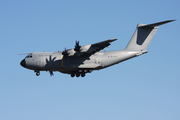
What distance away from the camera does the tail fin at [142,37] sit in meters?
24.5

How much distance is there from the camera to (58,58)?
22.9 metres

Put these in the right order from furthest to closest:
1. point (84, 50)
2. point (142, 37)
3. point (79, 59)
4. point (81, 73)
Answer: point (142, 37), point (81, 73), point (79, 59), point (84, 50)

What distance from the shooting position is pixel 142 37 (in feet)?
81.2

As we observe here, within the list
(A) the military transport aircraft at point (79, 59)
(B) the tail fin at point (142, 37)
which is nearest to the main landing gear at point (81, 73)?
(A) the military transport aircraft at point (79, 59)

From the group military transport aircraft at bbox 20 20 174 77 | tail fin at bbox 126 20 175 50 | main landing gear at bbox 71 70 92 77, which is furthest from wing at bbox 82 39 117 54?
tail fin at bbox 126 20 175 50

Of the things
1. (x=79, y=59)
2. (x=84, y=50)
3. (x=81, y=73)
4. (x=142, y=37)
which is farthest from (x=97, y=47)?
(x=142, y=37)

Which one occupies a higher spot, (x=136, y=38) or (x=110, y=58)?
(x=136, y=38)

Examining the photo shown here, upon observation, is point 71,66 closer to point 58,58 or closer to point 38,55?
point 58,58

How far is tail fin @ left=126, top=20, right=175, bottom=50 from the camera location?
2455cm

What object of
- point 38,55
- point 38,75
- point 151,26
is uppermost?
point 151,26

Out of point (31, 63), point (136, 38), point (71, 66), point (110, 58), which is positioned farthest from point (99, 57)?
point (31, 63)

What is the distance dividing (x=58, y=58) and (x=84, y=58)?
216 cm

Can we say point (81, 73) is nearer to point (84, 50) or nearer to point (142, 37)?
point (84, 50)

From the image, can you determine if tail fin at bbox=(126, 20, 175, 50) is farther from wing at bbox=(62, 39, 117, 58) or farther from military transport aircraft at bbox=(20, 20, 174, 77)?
wing at bbox=(62, 39, 117, 58)
